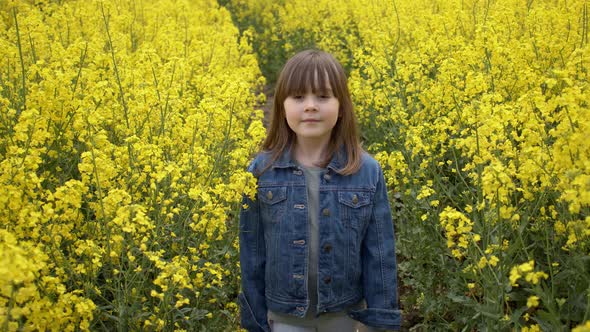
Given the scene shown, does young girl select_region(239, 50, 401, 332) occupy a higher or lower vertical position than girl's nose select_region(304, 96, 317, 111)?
lower

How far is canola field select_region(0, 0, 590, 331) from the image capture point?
2428 millimetres

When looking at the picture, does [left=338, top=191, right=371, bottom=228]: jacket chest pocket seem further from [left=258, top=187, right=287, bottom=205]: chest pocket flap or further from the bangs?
the bangs

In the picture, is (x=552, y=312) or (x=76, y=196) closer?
(x=552, y=312)

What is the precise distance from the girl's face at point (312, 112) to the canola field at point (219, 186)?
1.05ft

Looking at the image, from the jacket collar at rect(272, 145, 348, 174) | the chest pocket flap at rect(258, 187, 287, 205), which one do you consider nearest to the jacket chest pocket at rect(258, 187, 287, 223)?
the chest pocket flap at rect(258, 187, 287, 205)

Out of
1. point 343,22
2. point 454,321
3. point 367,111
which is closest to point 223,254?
point 454,321

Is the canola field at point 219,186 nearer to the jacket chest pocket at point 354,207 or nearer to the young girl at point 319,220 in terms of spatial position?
the young girl at point 319,220

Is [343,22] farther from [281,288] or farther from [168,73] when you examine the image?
[281,288]

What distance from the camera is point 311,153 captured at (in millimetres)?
2834

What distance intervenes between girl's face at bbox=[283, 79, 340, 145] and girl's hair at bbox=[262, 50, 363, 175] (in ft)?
0.07

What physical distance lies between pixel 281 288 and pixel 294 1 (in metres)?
9.05

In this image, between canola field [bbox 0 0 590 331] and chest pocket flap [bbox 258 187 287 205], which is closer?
canola field [bbox 0 0 590 331]

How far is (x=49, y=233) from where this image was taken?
8.23 feet

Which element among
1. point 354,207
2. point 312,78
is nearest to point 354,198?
point 354,207
